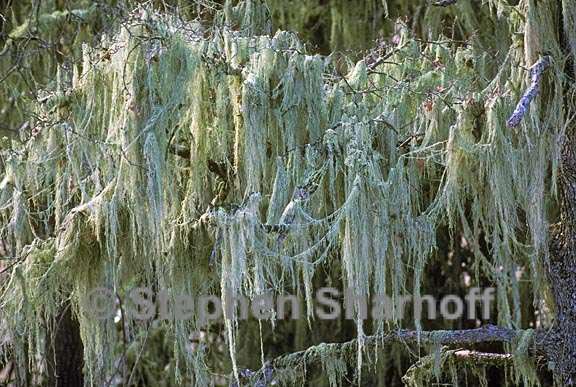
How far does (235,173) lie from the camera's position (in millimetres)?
2816

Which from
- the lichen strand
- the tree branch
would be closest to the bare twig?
the lichen strand

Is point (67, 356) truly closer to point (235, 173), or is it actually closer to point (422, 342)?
point (422, 342)

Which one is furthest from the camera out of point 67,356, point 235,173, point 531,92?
point 67,356

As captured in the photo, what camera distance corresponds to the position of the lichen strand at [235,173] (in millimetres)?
2650

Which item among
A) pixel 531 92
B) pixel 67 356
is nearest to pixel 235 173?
pixel 531 92

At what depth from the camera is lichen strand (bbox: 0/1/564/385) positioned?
2650mm

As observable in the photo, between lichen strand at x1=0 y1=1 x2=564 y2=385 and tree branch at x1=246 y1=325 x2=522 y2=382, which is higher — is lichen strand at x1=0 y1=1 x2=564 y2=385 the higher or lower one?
the higher one

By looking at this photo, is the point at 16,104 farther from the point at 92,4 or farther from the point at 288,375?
the point at 288,375

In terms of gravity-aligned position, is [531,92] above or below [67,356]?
above

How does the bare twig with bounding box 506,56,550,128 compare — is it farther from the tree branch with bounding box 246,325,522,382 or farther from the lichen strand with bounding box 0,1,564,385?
the tree branch with bounding box 246,325,522,382

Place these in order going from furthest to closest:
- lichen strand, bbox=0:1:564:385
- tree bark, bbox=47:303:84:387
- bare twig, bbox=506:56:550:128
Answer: tree bark, bbox=47:303:84:387 → lichen strand, bbox=0:1:564:385 → bare twig, bbox=506:56:550:128

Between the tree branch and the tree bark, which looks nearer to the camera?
the tree branch

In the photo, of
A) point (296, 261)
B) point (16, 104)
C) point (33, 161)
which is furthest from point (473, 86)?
point (16, 104)

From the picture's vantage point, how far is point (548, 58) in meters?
2.66
